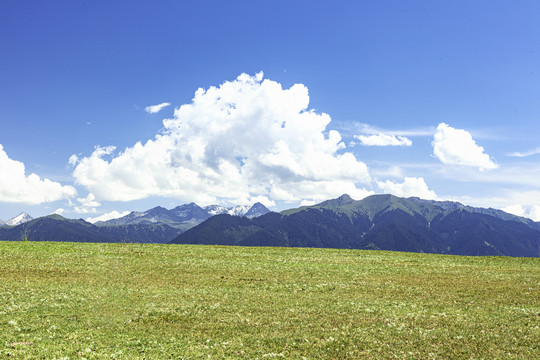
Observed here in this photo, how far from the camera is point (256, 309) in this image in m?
29.3

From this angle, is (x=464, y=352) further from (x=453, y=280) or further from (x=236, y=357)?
(x=453, y=280)

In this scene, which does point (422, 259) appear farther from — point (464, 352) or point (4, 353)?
point (4, 353)

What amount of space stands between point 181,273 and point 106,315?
1778 cm

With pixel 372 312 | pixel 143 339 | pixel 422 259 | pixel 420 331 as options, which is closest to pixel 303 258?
pixel 422 259

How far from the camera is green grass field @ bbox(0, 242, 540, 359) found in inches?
823

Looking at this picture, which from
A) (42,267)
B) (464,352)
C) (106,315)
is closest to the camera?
(464,352)

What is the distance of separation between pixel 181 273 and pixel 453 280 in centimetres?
3384

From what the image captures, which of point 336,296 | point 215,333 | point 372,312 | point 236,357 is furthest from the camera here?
point 336,296

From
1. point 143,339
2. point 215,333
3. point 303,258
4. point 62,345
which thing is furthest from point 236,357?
point 303,258

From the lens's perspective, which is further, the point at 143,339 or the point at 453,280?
the point at 453,280

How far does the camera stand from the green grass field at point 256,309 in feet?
68.6

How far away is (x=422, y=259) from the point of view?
62.2 meters

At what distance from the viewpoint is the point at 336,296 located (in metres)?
34.7

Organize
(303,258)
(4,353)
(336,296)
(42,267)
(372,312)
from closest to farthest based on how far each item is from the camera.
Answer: (4,353)
(372,312)
(336,296)
(42,267)
(303,258)
